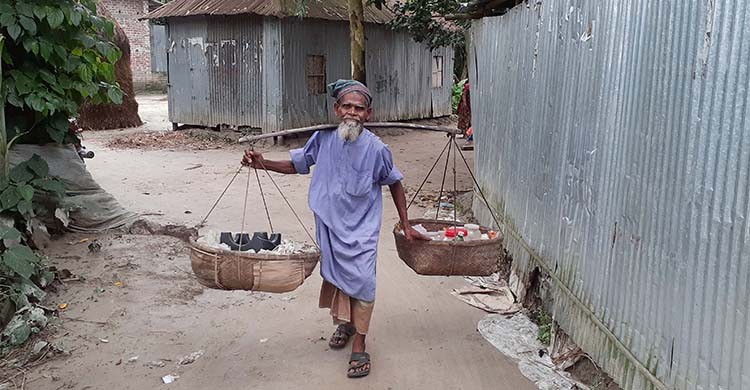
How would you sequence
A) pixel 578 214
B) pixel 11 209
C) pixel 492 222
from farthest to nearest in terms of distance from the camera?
pixel 492 222 → pixel 11 209 → pixel 578 214

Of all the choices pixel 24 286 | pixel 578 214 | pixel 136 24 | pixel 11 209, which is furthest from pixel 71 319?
pixel 136 24

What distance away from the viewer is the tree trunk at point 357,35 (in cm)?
1187

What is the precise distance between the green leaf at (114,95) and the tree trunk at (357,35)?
21.2 feet

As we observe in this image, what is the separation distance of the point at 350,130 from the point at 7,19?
9.75ft

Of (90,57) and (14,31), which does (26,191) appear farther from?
(90,57)

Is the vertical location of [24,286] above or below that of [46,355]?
above

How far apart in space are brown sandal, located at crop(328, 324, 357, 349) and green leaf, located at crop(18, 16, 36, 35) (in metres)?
3.23

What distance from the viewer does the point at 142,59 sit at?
2822cm

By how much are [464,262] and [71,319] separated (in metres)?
2.74

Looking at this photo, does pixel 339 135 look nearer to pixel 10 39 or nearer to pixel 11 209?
pixel 11 209

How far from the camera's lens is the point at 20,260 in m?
4.30

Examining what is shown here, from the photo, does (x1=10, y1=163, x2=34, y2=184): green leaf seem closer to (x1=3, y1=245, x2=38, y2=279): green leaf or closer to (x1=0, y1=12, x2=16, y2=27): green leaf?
(x1=3, y1=245, x2=38, y2=279): green leaf

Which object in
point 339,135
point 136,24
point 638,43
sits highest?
point 136,24

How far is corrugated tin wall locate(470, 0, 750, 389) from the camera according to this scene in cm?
245
